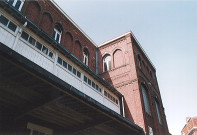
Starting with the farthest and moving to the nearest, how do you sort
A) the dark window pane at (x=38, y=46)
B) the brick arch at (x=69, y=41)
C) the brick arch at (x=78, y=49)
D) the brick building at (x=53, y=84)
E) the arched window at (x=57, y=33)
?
the brick arch at (x=78, y=49) < the brick arch at (x=69, y=41) < the arched window at (x=57, y=33) < the dark window pane at (x=38, y=46) < the brick building at (x=53, y=84)

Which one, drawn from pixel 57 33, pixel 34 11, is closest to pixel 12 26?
pixel 34 11

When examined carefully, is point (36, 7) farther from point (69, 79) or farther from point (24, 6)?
point (69, 79)

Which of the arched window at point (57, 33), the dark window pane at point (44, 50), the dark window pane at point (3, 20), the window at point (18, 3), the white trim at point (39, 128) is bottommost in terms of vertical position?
the white trim at point (39, 128)

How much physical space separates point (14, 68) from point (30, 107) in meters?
1.85

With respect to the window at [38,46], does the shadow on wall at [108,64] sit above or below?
above

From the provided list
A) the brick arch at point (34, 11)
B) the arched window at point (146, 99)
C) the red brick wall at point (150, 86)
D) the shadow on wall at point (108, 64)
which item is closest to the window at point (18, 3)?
the brick arch at point (34, 11)

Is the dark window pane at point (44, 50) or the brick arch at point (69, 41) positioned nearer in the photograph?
the dark window pane at point (44, 50)

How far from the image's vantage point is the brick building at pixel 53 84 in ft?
14.9

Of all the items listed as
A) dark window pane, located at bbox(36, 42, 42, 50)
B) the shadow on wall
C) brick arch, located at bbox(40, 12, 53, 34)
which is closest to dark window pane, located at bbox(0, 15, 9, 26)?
dark window pane, located at bbox(36, 42, 42, 50)

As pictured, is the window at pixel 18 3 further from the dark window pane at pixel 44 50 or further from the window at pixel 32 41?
the dark window pane at pixel 44 50

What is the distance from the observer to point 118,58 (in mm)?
15320

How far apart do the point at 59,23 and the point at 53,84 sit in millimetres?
8930

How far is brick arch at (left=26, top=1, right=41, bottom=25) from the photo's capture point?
382 inches

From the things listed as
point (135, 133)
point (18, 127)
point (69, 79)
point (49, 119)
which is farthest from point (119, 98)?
point (18, 127)
